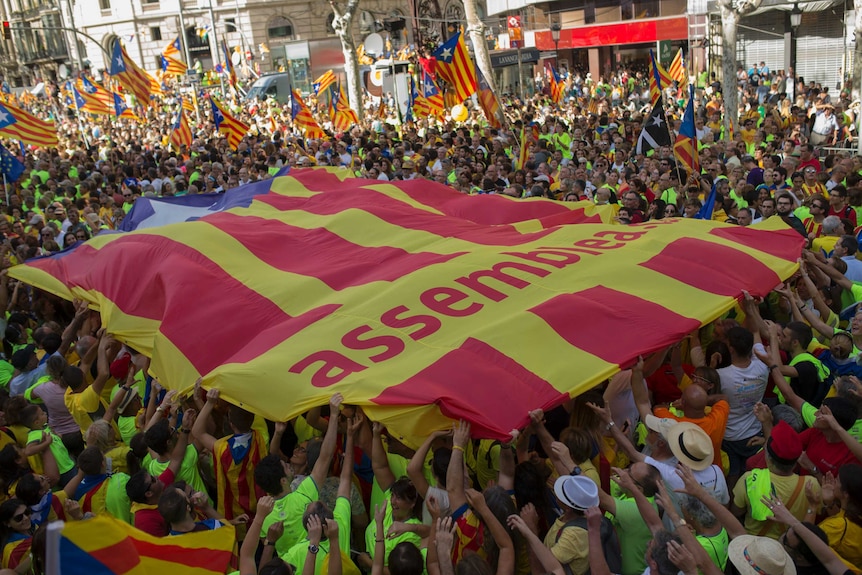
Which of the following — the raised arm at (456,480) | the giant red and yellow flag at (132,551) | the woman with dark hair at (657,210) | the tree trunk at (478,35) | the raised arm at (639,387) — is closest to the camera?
the giant red and yellow flag at (132,551)

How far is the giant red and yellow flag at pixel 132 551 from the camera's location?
282 centimetres

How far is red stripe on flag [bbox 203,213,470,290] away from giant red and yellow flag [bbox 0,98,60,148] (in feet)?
25.7

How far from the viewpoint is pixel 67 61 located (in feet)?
192

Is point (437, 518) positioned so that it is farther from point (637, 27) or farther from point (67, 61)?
point (67, 61)

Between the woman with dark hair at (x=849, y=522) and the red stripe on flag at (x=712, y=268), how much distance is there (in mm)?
2356

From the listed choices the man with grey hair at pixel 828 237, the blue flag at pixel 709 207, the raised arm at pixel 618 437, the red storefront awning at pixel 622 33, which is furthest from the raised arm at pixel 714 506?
the red storefront awning at pixel 622 33

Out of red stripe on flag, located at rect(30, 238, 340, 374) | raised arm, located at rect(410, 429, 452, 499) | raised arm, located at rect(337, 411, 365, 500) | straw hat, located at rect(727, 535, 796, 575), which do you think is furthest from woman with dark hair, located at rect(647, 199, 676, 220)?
straw hat, located at rect(727, 535, 796, 575)

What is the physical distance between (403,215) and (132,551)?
557 centimetres

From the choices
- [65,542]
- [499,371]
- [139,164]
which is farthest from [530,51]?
[65,542]

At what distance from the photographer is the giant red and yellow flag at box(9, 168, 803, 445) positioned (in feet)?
16.3

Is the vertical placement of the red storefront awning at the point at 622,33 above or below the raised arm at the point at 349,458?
above

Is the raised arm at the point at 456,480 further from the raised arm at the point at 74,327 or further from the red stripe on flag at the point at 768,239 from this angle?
the raised arm at the point at 74,327

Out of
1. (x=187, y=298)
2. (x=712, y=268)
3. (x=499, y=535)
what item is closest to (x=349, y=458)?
(x=499, y=535)

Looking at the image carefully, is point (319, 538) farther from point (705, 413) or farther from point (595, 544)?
point (705, 413)
